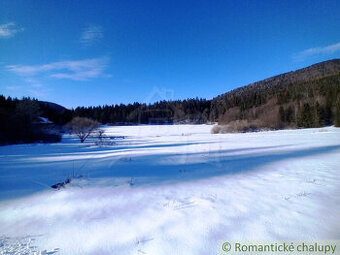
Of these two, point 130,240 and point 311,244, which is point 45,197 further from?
point 311,244

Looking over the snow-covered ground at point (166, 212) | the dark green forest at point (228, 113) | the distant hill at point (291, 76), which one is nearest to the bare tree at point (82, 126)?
the dark green forest at point (228, 113)

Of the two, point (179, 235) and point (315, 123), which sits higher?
point (315, 123)

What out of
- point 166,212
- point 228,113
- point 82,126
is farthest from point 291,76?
point 166,212

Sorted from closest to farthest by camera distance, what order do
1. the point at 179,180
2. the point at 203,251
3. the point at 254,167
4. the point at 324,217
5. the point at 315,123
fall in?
the point at 203,251 → the point at 324,217 → the point at 179,180 → the point at 254,167 → the point at 315,123

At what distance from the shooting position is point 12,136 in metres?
25.7

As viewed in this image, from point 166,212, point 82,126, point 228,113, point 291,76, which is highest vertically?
point 291,76

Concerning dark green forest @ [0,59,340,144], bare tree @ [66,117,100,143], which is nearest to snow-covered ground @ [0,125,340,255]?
bare tree @ [66,117,100,143]

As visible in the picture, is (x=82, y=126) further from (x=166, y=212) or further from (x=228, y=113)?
(x=228, y=113)

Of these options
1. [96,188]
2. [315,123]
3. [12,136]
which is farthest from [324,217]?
[315,123]

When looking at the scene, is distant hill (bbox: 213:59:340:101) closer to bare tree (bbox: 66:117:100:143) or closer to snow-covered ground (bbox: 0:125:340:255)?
bare tree (bbox: 66:117:100:143)

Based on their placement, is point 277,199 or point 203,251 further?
point 277,199

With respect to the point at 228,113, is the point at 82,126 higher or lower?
lower

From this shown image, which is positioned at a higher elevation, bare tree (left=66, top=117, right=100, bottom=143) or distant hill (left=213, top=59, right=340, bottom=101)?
distant hill (left=213, top=59, right=340, bottom=101)

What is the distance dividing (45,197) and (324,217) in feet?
17.8
